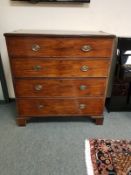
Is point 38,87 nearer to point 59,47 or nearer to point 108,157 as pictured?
→ point 59,47

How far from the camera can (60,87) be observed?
5.25 ft

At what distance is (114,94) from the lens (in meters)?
2.03

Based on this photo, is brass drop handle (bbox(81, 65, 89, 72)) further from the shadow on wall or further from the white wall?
the shadow on wall

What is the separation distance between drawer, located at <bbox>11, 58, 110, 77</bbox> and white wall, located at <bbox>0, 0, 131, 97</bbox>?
1.91 ft

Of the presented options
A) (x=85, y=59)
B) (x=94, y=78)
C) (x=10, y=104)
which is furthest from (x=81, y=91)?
(x=10, y=104)

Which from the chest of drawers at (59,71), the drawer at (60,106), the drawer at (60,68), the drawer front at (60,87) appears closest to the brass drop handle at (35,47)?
the chest of drawers at (59,71)

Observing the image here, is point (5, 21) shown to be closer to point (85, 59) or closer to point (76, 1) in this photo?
point (76, 1)

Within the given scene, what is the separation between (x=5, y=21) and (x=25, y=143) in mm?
1354

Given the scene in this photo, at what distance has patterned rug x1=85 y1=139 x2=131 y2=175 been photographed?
Result: 1.30 meters

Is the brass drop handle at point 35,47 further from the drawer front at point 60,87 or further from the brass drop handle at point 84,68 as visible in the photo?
the brass drop handle at point 84,68

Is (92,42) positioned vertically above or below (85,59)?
above

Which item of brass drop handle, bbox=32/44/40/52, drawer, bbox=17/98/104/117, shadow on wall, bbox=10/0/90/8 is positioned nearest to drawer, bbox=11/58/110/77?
brass drop handle, bbox=32/44/40/52

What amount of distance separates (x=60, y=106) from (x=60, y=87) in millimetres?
224

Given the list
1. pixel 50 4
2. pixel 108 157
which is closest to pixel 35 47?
pixel 50 4
